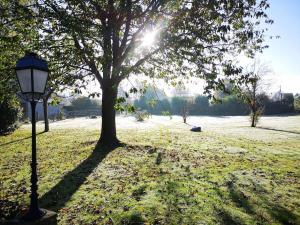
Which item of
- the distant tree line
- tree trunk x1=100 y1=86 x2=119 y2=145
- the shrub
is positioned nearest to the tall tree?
tree trunk x1=100 y1=86 x2=119 y2=145

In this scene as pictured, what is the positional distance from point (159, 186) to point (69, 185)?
10.2ft

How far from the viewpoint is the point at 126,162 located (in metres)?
13.6

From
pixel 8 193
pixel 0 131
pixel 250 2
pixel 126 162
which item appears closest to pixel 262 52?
pixel 250 2

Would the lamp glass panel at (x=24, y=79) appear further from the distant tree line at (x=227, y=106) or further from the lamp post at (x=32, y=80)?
the distant tree line at (x=227, y=106)

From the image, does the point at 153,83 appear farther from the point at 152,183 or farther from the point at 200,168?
the point at 152,183

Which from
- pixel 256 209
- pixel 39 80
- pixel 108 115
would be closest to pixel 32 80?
pixel 39 80

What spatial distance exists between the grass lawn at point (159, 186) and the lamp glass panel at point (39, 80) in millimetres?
2793

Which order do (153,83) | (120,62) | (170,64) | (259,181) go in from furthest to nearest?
(153,83) → (170,64) → (120,62) → (259,181)

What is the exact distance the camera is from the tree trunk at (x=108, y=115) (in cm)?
1828

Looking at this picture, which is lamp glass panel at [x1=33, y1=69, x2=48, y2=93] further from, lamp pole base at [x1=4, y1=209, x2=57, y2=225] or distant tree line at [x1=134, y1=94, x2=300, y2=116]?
distant tree line at [x1=134, y1=94, x2=300, y2=116]

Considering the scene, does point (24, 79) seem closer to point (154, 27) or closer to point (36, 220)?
point (36, 220)

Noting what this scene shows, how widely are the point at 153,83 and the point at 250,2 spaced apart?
9.30 m

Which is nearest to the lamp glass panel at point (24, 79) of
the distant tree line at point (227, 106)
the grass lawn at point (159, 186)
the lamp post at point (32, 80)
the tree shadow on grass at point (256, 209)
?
the lamp post at point (32, 80)

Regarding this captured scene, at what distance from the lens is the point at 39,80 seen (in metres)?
6.50
